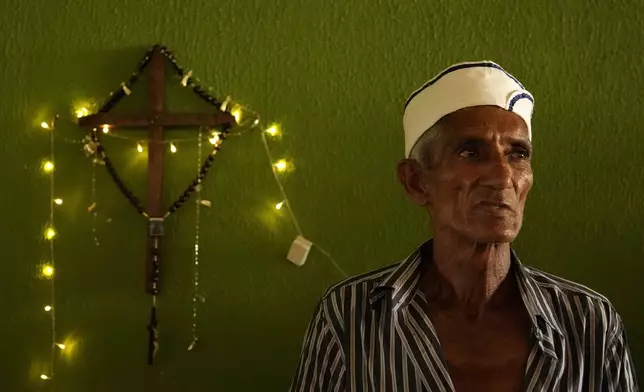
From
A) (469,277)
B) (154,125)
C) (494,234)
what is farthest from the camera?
(154,125)

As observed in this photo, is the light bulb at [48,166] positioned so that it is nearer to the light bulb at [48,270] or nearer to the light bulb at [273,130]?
the light bulb at [48,270]

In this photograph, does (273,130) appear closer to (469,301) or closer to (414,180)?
(414,180)

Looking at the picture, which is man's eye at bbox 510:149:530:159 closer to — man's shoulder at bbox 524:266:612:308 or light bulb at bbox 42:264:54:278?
man's shoulder at bbox 524:266:612:308

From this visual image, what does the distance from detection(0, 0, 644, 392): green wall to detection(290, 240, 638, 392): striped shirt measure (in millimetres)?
521

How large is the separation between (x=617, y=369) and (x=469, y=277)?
0.91 feet

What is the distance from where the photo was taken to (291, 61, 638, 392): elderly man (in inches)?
38.2

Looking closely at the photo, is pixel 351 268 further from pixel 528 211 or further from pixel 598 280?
pixel 598 280

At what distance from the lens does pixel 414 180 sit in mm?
1073

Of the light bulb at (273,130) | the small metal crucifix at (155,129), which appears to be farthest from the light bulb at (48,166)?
the light bulb at (273,130)

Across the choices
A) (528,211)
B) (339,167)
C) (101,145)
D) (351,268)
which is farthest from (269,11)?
(528,211)

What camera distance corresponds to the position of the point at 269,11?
161 centimetres

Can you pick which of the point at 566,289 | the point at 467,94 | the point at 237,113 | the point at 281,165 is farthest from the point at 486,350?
the point at 237,113

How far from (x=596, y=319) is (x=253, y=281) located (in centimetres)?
88

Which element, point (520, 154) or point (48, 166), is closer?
point (520, 154)
